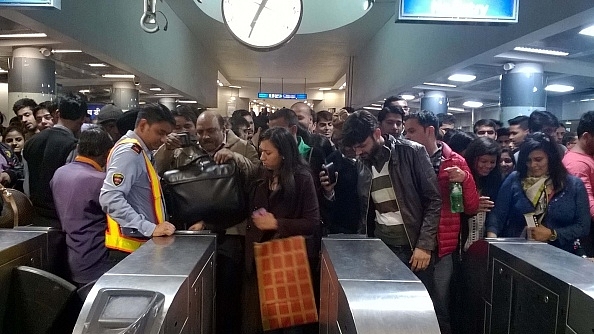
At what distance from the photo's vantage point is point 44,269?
220cm

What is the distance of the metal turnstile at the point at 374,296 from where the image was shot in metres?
1.25

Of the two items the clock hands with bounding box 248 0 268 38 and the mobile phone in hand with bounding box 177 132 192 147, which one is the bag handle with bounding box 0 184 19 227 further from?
the clock hands with bounding box 248 0 268 38

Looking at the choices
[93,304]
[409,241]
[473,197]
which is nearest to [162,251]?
[93,304]

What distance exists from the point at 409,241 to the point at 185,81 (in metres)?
7.99

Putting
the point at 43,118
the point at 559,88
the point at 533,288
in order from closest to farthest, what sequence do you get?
the point at 533,288 < the point at 43,118 < the point at 559,88

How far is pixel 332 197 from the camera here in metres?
2.78

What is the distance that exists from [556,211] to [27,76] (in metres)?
5.88

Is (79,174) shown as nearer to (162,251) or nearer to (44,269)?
(44,269)

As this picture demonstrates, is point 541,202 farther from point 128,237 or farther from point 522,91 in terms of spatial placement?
point 522,91

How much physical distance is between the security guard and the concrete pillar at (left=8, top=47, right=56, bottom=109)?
4396 millimetres

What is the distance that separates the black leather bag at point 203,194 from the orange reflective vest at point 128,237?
13cm

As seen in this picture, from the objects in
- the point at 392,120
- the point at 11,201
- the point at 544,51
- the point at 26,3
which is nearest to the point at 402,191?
the point at 392,120

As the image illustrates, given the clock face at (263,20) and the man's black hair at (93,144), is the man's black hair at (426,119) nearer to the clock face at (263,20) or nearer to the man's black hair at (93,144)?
the clock face at (263,20)

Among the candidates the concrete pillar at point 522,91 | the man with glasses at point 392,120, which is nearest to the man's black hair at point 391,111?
the man with glasses at point 392,120
